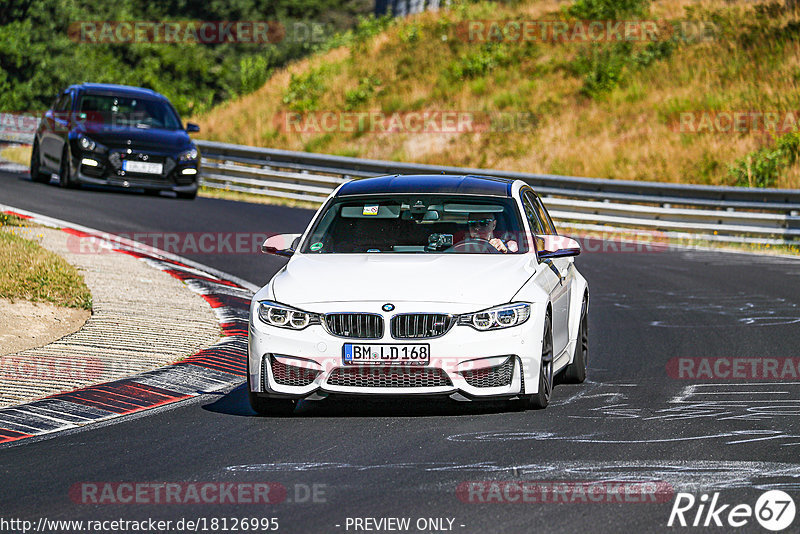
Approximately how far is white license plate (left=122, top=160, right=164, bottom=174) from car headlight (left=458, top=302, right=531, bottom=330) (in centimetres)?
1532

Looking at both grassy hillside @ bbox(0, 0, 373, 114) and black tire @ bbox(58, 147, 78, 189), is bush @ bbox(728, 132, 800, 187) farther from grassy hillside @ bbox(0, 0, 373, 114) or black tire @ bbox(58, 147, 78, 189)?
grassy hillside @ bbox(0, 0, 373, 114)

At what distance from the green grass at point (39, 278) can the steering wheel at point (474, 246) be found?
4.75 meters

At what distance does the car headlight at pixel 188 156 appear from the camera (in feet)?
75.0

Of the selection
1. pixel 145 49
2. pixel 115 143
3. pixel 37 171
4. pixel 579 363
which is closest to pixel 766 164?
pixel 115 143

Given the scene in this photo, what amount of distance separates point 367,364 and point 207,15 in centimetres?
5404

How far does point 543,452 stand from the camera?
7.15 metres

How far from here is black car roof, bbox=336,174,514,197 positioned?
372 inches

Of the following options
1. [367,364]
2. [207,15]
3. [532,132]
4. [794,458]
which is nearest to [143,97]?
[532,132]

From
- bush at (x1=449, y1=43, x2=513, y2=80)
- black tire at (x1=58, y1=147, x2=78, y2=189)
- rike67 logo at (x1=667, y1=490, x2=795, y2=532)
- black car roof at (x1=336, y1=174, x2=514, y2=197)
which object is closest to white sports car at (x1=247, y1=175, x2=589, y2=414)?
black car roof at (x1=336, y1=174, x2=514, y2=197)

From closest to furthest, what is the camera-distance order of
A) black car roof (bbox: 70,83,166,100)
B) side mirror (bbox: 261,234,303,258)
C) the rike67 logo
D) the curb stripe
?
the rike67 logo < the curb stripe < side mirror (bbox: 261,234,303,258) < black car roof (bbox: 70,83,166,100)

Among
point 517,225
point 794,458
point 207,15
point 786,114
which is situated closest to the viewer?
point 794,458

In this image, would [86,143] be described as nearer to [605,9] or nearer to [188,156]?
[188,156]

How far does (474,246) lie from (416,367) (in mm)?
1433

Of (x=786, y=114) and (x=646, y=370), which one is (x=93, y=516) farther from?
(x=786, y=114)
